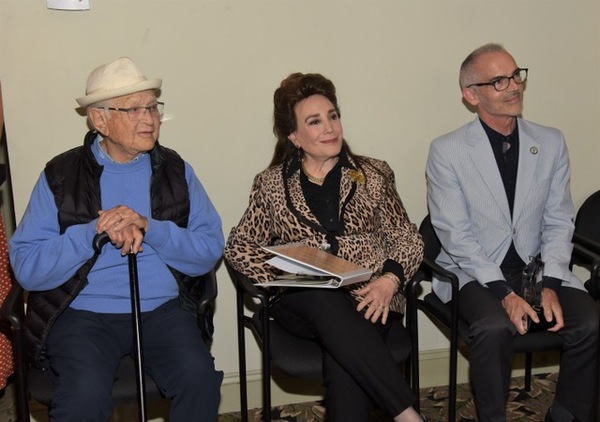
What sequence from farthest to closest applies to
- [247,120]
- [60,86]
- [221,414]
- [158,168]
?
[221,414], [247,120], [60,86], [158,168]

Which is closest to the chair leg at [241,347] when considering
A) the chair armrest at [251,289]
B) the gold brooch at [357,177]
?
the chair armrest at [251,289]

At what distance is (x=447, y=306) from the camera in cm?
345

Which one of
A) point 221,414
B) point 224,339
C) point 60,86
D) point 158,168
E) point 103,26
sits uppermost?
point 103,26

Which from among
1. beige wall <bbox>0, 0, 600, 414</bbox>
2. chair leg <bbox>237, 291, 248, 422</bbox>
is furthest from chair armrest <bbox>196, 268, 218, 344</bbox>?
beige wall <bbox>0, 0, 600, 414</bbox>

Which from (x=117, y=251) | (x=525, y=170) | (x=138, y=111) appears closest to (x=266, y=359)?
(x=117, y=251)

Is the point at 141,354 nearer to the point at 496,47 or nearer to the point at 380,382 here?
the point at 380,382

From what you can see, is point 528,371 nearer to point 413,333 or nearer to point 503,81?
point 413,333

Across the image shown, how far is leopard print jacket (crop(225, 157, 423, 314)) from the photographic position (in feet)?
10.7

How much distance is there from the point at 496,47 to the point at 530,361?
4.80ft

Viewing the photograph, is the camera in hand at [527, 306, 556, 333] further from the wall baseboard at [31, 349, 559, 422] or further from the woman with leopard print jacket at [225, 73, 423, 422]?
the wall baseboard at [31, 349, 559, 422]

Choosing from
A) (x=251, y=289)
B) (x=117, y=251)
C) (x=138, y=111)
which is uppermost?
(x=138, y=111)

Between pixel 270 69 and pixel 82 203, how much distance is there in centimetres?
101

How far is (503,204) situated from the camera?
3461 mm

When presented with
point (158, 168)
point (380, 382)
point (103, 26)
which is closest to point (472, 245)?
point (380, 382)
